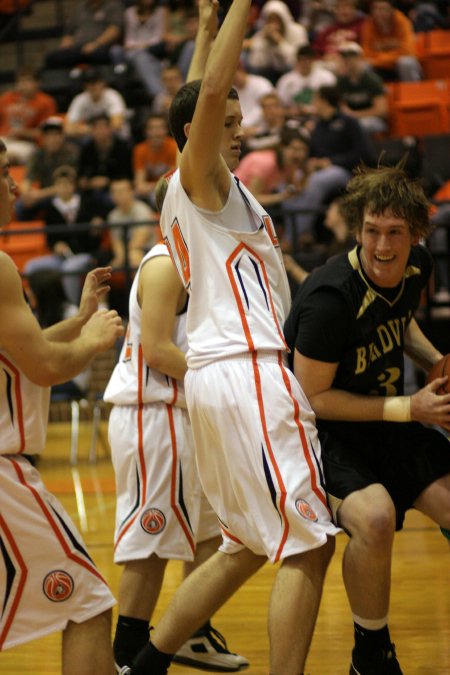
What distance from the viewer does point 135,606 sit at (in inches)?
166

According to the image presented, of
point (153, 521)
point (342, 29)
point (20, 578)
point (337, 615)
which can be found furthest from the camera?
point (342, 29)

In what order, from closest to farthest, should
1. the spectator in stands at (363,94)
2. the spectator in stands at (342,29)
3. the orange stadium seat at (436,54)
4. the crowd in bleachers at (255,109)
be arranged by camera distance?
the crowd in bleachers at (255,109) < the spectator in stands at (363,94) < the orange stadium seat at (436,54) < the spectator in stands at (342,29)

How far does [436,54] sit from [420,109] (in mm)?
1336

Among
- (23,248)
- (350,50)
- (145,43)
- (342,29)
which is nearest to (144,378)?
(23,248)

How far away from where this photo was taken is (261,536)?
11.6 ft

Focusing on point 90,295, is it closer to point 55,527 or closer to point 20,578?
point 55,527

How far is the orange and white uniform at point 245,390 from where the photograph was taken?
350 centimetres

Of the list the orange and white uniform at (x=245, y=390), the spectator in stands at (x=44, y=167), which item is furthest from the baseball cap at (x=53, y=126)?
the orange and white uniform at (x=245, y=390)

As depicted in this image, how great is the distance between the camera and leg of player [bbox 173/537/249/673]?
14.2 feet

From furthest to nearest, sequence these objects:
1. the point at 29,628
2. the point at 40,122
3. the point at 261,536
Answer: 1. the point at 40,122
2. the point at 261,536
3. the point at 29,628

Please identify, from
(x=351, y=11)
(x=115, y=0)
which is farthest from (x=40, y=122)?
(x=351, y=11)

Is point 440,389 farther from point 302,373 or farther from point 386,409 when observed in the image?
point 302,373

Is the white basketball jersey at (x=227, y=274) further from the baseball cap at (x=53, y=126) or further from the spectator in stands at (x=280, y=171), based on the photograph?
the baseball cap at (x=53, y=126)

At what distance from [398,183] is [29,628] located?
189 cm
